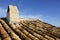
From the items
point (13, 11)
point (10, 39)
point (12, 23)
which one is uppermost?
point (13, 11)

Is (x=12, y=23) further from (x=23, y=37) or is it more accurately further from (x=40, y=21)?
(x=40, y=21)

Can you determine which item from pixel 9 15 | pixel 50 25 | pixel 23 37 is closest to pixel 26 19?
pixel 50 25

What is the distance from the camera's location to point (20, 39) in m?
15.6

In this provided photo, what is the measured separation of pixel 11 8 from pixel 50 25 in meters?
6.55

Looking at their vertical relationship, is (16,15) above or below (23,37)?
above

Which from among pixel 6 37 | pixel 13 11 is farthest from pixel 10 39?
pixel 13 11

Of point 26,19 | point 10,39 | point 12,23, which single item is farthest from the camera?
point 26,19

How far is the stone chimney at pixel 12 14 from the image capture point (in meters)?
21.3

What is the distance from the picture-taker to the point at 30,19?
27500 millimetres

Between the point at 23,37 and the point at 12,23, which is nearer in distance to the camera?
the point at 23,37

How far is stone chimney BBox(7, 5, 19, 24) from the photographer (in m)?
21.3

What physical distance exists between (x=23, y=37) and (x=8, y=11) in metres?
6.81

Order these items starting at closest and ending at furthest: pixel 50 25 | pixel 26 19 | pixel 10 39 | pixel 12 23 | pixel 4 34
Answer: pixel 10 39
pixel 4 34
pixel 12 23
pixel 50 25
pixel 26 19

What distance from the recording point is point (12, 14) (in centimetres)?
2170
